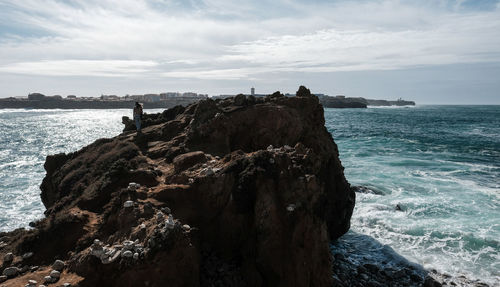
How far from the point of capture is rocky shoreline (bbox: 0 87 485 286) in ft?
25.3

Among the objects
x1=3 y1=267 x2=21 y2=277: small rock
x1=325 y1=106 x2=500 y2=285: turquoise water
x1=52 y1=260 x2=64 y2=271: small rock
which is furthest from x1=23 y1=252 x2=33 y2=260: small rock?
x1=325 y1=106 x2=500 y2=285: turquoise water

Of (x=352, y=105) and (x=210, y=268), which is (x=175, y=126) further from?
(x=352, y=105)

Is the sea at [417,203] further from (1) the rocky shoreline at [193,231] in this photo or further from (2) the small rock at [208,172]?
(2) the small rock at [208,172]

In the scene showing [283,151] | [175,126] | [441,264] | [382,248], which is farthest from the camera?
[175,126]

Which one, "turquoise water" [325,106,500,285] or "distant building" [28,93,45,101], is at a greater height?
"distant building" [28,93,45,101]

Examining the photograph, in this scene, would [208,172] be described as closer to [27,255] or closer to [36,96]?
[27,255]

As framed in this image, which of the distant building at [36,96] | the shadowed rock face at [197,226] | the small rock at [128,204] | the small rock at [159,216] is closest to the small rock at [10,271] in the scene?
the shadowed rock face at [197,226]

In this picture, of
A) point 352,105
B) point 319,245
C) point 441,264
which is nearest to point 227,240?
point 319,245

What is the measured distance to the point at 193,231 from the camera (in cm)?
890

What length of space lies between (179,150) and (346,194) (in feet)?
25.5

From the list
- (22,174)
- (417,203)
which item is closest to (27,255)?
(417,203)

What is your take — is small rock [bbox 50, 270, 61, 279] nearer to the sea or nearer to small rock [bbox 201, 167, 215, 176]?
small rock [bbox 201, 167, 215, 176]

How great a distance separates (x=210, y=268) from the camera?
9008mm

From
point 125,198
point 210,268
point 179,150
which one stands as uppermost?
point 179,150
